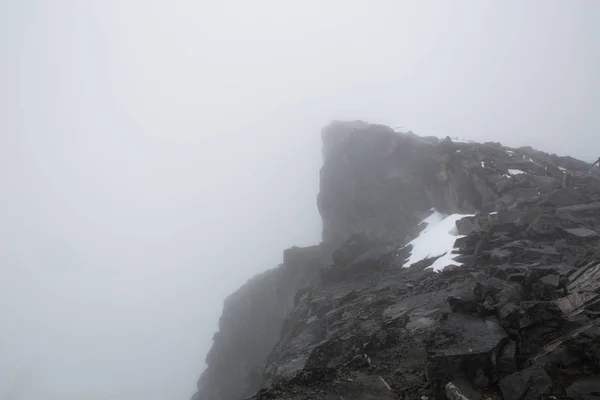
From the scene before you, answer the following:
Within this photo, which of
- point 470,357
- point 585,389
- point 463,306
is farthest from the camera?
point 463,306

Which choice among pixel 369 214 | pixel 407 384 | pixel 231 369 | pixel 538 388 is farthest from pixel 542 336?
pixel 231 369

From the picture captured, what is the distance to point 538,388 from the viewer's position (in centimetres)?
1161

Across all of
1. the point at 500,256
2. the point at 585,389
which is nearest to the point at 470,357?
the point at 585,389

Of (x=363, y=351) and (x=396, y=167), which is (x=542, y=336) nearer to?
(x=363, y=351)

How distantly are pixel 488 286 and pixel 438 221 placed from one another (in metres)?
22.3

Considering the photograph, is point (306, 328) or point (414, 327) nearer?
point (414, 327)

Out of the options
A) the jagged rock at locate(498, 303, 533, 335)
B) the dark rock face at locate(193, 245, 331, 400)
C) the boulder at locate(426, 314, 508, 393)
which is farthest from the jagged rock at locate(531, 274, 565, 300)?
the dark rock face at locate(193, 245, 331, 400)

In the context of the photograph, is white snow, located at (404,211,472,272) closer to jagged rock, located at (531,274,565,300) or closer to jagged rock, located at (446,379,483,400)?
jagged rock, located at (531,274,565,300)

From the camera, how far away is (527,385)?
1181 centimetres

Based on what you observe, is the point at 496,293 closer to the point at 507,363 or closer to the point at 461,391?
the point at 507,363

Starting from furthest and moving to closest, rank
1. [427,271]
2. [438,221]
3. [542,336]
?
1. [438,221]
2. [427,271]
3. [542,336]

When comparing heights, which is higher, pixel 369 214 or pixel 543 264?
pixel 369 214

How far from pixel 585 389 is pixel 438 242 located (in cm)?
2195

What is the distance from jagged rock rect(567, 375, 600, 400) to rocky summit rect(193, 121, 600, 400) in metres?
0.03
